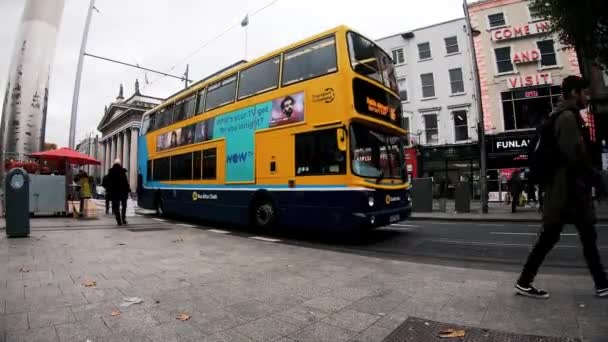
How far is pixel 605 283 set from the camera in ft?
9.08

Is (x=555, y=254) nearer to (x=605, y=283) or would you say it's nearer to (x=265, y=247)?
(x=605, y=283)

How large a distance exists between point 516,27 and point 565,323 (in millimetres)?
23241

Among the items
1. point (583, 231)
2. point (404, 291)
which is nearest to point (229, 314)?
point (404, 291)

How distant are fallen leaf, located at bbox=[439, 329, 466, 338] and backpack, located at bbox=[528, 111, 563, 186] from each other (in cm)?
161

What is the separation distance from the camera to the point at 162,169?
11531 mm

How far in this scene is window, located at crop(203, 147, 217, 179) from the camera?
29.5 ft

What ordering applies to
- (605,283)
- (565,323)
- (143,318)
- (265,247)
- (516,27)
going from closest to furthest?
(565,323) < (143,318) < (605,283) < (265,247) < (516,27)

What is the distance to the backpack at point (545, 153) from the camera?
9.47 ft

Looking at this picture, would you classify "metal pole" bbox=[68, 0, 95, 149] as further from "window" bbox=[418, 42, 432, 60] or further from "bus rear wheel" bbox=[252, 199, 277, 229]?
"window" bbox=[418, 42, 432, 60]

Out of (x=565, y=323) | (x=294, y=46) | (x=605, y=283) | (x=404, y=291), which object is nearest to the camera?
(x=565, y=323)

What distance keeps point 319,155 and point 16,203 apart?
589 centimetres

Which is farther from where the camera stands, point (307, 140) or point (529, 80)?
point (529, 80)

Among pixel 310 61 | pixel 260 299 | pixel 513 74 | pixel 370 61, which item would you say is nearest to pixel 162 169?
pixel 310 61

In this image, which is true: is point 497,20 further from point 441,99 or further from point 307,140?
point 307,140
